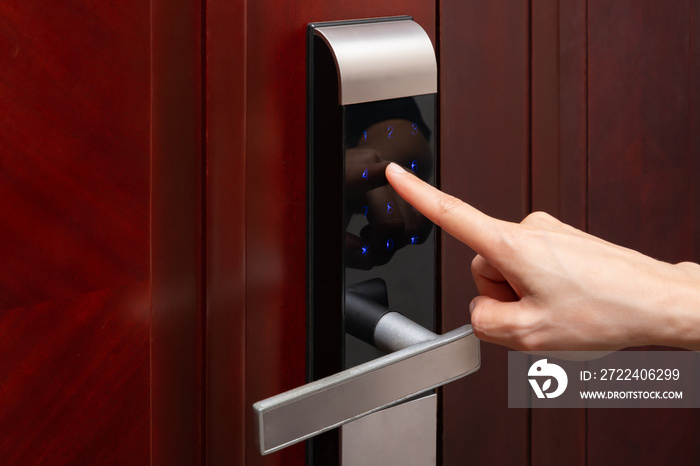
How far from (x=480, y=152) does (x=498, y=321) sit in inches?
7.8

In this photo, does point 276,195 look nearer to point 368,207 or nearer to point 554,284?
point 368,207

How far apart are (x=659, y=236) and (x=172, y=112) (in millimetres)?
618

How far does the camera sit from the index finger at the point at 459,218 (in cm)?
42

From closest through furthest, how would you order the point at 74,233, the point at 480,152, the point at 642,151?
the point at 74,233 → the point at 480,152 → the point at 642,151

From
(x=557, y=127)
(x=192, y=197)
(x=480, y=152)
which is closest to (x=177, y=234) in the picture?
(x=192, y=197)

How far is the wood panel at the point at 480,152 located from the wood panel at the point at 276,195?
121 millimetres

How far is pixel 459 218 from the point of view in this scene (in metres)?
0.42

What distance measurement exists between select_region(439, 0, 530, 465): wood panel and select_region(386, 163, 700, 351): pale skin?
126 mm

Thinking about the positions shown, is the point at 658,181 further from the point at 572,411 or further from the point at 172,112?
the point at 172,112

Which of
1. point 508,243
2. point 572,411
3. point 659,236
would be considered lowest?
point 572,411

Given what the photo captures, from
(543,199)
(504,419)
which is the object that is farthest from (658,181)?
(504,419)

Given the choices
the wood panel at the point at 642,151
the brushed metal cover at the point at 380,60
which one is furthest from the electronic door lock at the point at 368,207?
the wood panel at the point at 642,151

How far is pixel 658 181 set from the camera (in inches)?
31.6

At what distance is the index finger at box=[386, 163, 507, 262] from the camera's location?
0.42 metres
